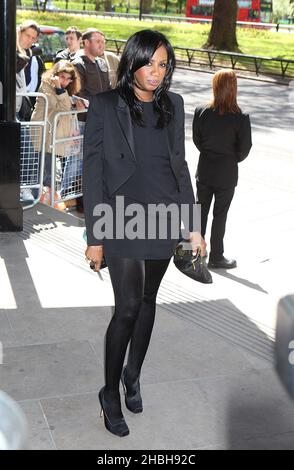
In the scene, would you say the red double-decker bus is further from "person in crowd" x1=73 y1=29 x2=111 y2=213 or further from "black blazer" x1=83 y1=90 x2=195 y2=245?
"black blazer" x1=83 y1=90 x2=195 y2=245

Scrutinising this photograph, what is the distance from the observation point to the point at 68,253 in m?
6.82

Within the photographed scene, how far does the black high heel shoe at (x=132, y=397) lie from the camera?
13.7 feet

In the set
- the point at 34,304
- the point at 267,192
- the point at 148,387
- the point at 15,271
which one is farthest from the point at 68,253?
the point at 267,192

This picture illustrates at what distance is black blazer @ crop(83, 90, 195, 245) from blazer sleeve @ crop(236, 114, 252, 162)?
9.09 ft

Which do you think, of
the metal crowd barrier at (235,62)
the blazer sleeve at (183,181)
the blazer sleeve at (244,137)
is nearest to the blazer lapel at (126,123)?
the blazer sleeve at (183,181)

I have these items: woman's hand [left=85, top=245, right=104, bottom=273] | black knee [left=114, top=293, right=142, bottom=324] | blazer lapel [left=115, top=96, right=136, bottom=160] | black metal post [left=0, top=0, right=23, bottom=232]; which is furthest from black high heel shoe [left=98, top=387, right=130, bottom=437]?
black metal post [left=0, top=0, right=23, bottom=232]

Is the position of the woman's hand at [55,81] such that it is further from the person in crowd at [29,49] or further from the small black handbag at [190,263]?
the small black handbag at [190,263]

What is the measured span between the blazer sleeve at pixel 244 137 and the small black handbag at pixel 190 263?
2.20 meters

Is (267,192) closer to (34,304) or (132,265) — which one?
(34,304)

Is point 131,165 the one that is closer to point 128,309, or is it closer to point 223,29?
point 128,309

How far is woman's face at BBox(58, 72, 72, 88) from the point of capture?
8.45 m

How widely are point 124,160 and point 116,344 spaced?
3.01 feet

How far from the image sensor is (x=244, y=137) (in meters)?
6.57

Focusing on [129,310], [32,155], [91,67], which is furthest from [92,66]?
[129,310]
